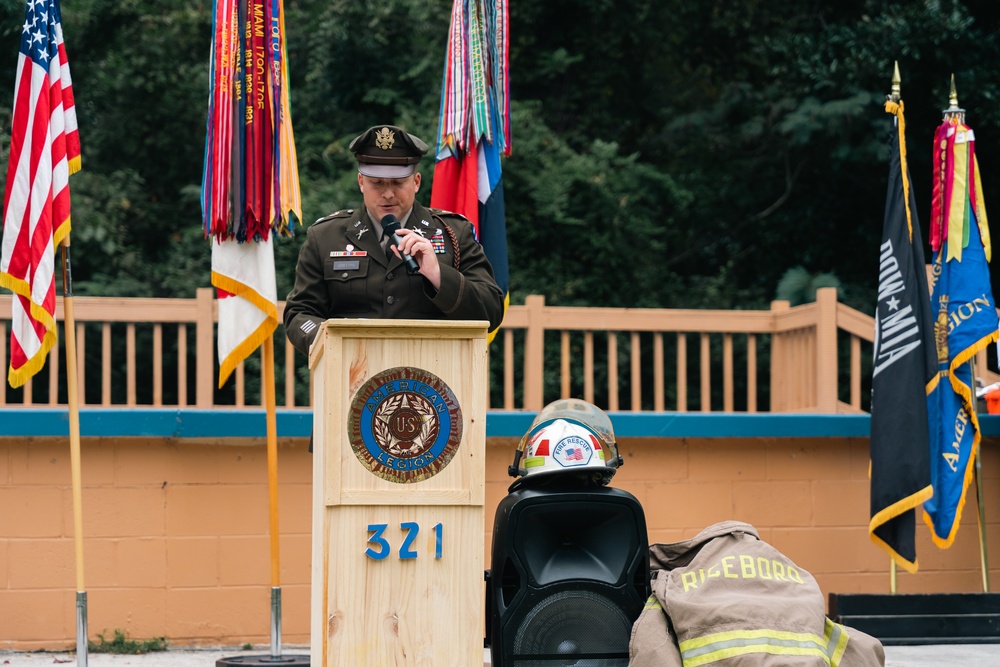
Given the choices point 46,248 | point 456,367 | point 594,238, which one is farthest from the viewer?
point 594,238

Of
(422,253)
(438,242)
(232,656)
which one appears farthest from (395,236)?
(232,656)

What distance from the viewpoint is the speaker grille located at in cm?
369

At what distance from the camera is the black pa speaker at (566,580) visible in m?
3.70

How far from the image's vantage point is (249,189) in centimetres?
494

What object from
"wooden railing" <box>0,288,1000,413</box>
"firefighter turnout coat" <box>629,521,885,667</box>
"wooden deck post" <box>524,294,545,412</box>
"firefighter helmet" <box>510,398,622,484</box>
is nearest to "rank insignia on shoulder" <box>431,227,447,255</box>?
"firefighter helmet" <box>510,398,622,484</box>

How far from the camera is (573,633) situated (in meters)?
3.71

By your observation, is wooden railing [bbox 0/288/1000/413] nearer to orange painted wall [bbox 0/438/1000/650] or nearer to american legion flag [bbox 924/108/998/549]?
orange painted wall [bbox 0/438/1000/650]

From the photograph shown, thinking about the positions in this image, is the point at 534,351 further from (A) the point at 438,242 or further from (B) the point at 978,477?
(A) the point at 438,242

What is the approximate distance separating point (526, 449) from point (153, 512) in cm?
235

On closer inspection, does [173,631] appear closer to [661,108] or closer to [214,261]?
[214,261]

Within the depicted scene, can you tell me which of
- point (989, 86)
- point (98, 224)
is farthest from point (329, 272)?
point (989, 86)

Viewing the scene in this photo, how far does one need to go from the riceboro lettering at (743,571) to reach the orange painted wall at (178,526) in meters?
2.27

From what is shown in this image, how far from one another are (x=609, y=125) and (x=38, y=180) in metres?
8.02

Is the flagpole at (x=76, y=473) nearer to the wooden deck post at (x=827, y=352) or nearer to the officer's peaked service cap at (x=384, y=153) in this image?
the officer's peaked service cap at (x=384, y=153)
